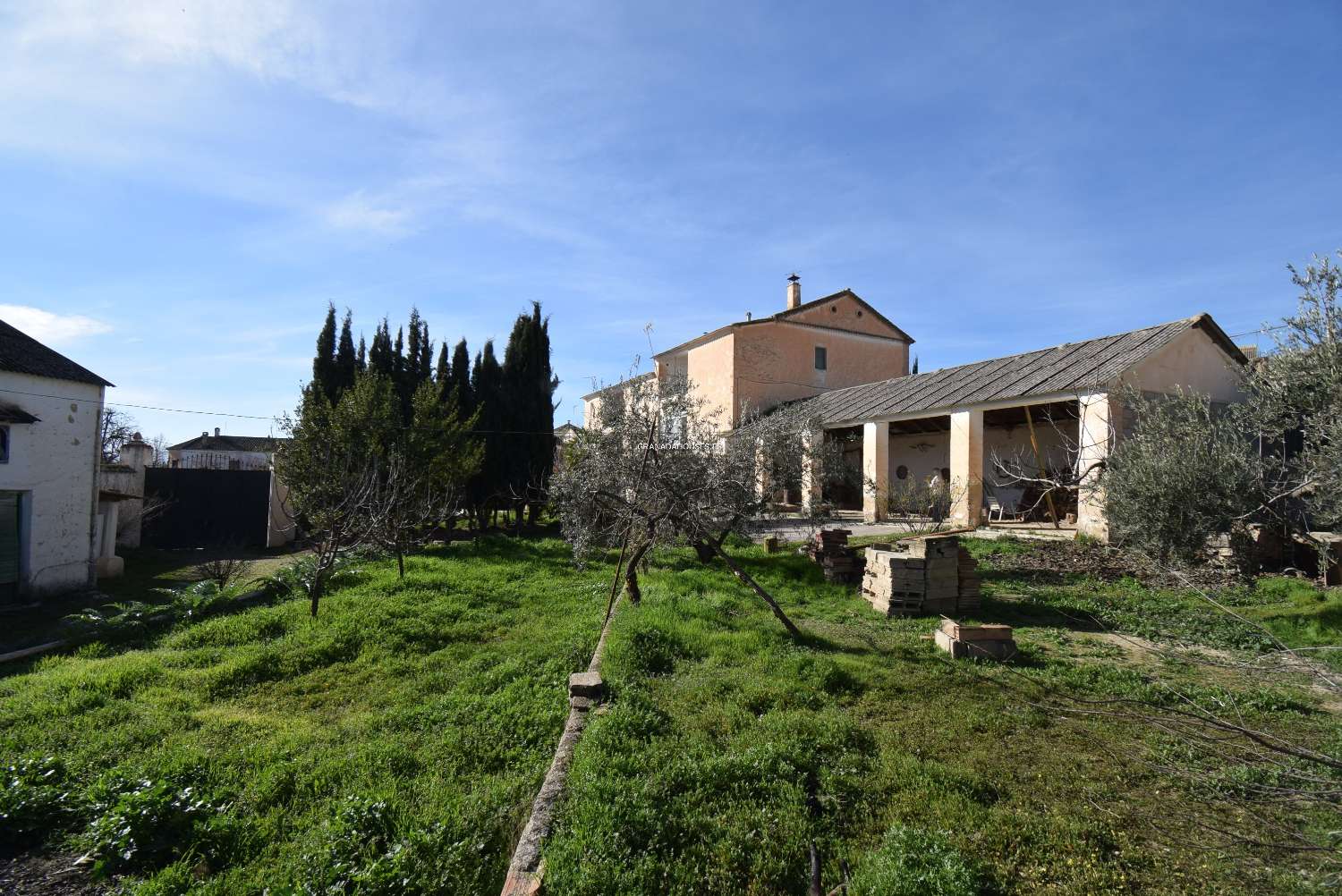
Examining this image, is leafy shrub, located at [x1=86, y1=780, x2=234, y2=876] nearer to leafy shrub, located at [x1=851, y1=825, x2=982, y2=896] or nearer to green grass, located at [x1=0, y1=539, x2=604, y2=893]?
green grass, located at [x1=0, y1=539, x2=604, y2=893]

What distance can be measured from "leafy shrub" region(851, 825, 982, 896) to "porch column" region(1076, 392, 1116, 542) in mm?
10710

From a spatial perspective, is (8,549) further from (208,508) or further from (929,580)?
(929,580)

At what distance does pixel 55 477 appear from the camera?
42.6ft

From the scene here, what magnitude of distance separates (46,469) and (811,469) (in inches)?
587

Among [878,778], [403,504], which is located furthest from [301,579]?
[878,778]

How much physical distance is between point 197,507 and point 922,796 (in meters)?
21.7

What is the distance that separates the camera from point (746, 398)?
78.8 feet

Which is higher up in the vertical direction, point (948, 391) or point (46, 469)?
point (948, 391)

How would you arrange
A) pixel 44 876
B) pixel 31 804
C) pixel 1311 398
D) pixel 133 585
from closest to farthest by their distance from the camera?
pixel 44 876
pixel 31 804
pixel 1311 398
pixel 133 585

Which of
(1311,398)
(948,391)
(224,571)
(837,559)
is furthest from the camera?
(948,391)

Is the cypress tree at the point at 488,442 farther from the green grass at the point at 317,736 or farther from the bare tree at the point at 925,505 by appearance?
the bare tree at the point at 925,505

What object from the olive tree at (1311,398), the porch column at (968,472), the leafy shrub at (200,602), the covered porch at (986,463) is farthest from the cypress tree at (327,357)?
the olive tree at (1311,398)

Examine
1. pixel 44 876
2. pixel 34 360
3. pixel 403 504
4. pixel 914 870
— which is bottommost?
pixel 44 876

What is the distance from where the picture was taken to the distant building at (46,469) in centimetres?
1229
